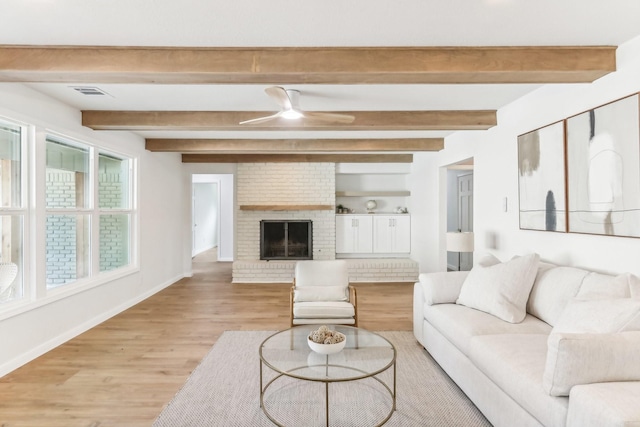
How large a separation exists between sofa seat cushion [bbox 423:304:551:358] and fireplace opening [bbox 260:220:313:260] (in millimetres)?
4348

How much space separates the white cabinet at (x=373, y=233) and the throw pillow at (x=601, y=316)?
526cm

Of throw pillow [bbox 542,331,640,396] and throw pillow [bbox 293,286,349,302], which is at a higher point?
throw pillow [bbox 542,331,640,396]

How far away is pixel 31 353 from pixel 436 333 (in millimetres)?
3563

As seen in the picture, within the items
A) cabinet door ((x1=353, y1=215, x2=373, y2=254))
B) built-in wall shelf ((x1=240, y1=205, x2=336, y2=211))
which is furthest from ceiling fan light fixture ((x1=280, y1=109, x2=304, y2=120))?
cabinet door ((x1=353, y1=215, x2=373, y2=254))

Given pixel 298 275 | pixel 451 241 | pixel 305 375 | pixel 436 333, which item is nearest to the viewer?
pixel 305 375

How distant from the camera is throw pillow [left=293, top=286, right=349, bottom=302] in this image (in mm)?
3662

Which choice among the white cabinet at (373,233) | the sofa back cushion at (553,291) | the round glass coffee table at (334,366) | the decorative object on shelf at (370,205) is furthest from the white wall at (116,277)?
the sofa back cushion at (553,291)

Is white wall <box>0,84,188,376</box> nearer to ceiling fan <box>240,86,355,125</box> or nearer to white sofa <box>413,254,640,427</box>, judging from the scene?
ceiling fan <box>240,86,355,125</box>

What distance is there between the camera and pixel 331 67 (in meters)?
2.43

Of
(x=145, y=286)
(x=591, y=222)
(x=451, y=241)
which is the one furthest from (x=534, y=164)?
(x=145, y=286)

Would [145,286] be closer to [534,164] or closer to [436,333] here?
[436,333]

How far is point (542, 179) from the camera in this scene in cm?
324

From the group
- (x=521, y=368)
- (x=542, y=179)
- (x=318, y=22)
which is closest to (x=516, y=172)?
(x=542, y=179)

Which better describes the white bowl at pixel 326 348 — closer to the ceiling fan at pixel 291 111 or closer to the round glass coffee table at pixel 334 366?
the round glass coffee table at pixel 334 366
